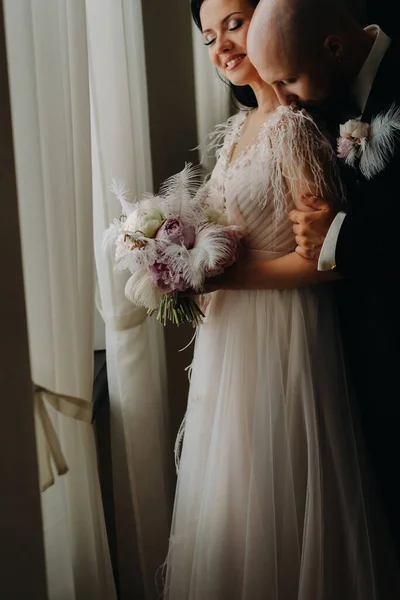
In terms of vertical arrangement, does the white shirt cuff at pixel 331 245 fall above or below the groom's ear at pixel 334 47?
below

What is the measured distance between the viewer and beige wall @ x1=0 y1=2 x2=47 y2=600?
0.76m

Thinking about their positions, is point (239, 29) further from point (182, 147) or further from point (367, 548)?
point (367, 548)

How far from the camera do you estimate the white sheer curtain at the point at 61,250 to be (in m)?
0.90

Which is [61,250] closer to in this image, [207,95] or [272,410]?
[272,410]

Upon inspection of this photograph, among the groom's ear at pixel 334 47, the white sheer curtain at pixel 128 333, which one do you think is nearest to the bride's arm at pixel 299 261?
the groom's ear at pixel 334 47

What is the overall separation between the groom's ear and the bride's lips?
211 mm

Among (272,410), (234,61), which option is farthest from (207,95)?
(272,410)

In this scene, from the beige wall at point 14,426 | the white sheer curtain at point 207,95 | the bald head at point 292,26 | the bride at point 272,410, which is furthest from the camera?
the white sheer curtain at point 207,95

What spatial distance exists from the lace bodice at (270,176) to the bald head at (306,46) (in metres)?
0.06

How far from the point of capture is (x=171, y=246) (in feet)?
3.77

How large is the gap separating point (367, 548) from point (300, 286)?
518mm

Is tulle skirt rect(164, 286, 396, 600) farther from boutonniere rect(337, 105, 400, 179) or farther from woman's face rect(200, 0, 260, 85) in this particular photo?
woman's face rect(200, 0, 260, 85)

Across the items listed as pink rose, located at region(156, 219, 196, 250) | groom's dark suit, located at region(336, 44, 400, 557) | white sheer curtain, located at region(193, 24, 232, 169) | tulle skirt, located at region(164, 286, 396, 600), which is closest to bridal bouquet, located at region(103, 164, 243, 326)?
pink rose, located at region(156, 219, 196, 250)

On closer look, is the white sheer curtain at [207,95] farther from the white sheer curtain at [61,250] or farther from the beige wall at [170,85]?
the white sheer curtain at [61,250]
